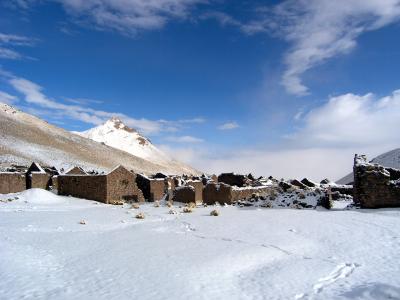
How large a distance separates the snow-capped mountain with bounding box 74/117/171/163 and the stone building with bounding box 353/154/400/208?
162 m

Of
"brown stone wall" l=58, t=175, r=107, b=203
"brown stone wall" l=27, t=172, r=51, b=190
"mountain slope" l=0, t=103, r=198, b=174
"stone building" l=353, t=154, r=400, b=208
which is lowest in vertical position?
"stone building" l=353, t=154, r=400, b=208

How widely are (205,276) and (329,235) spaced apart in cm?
603

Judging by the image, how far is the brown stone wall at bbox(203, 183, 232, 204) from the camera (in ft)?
96.9

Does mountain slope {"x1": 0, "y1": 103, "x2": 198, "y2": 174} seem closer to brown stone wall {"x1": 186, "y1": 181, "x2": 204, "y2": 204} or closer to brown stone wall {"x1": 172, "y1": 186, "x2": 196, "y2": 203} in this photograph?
brown stone wall {"x1": 186, "y1": 181, "x2": 204, "y2": 204}

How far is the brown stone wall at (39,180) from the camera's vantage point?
115ft

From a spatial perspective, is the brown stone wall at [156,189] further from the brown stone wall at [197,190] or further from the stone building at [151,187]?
the brown stone wall at [197,190]

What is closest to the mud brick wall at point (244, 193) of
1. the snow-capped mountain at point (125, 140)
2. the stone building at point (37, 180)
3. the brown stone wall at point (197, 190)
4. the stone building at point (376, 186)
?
the brown stone wall at point (197, 190)

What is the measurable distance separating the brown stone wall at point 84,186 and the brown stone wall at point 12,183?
14.5ft

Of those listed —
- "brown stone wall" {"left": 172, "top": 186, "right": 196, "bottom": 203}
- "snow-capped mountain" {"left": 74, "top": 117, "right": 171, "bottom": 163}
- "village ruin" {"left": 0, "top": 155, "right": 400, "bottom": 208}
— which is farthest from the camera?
"snow-capped mountain" {"left": 74, "top": 117, "right": 171, "bottom": 163}

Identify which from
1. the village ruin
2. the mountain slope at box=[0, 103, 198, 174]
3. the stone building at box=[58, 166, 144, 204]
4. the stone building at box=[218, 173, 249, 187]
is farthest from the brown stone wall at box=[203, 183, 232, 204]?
the mountain slope at box=[0, 103, 198, 174]

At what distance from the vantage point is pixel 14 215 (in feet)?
71.5

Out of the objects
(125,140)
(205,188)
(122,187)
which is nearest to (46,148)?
(122,187)

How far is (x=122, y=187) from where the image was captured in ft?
106

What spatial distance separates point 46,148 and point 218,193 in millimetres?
83786
